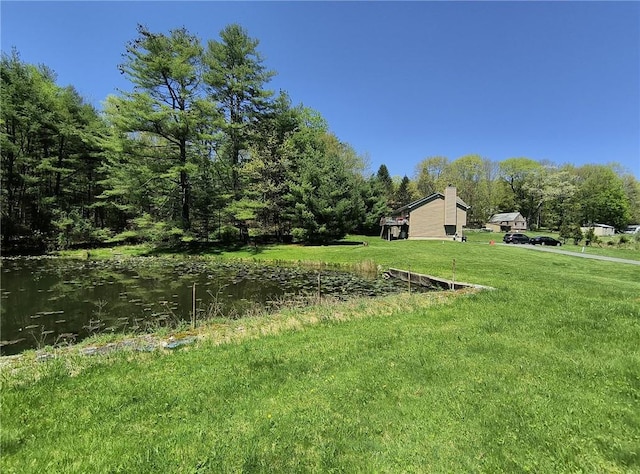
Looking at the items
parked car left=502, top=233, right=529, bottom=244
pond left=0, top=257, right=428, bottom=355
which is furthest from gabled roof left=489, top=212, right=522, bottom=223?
pond left=0, top=257, right=428, bottom=355

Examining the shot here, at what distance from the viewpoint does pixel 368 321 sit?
782 cm

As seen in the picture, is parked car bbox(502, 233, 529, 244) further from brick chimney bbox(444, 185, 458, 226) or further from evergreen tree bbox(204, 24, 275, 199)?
evergreen tree bbox(204, 24, 275, 199)

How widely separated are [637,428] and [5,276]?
23191 mm

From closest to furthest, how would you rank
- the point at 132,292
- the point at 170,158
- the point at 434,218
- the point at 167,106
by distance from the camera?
the point at 132,292 < the point at 167,106 < the point at 170,158 < the point at 434,218

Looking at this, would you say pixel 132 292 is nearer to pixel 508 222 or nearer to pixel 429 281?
pixel 429 281

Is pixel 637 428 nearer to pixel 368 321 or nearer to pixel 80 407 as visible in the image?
pixel 368 321

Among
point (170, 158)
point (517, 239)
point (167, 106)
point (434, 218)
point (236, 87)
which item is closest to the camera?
point (167, 106)

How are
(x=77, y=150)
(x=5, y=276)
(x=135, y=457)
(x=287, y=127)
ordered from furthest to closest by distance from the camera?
(x=287, y=127) < (x=77, y=150) < (x=5, y=276) < (x=135, y=457)

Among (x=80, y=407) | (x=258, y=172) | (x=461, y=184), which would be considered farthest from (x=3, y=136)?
(x=461, y=184)

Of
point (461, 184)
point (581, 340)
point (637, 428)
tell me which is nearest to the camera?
point (637, 428)

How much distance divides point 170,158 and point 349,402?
1187 inches

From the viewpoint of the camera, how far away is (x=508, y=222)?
6794cm

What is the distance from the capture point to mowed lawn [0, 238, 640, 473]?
3049 mm

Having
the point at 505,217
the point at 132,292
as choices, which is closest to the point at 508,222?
Result: the point at 505,217
